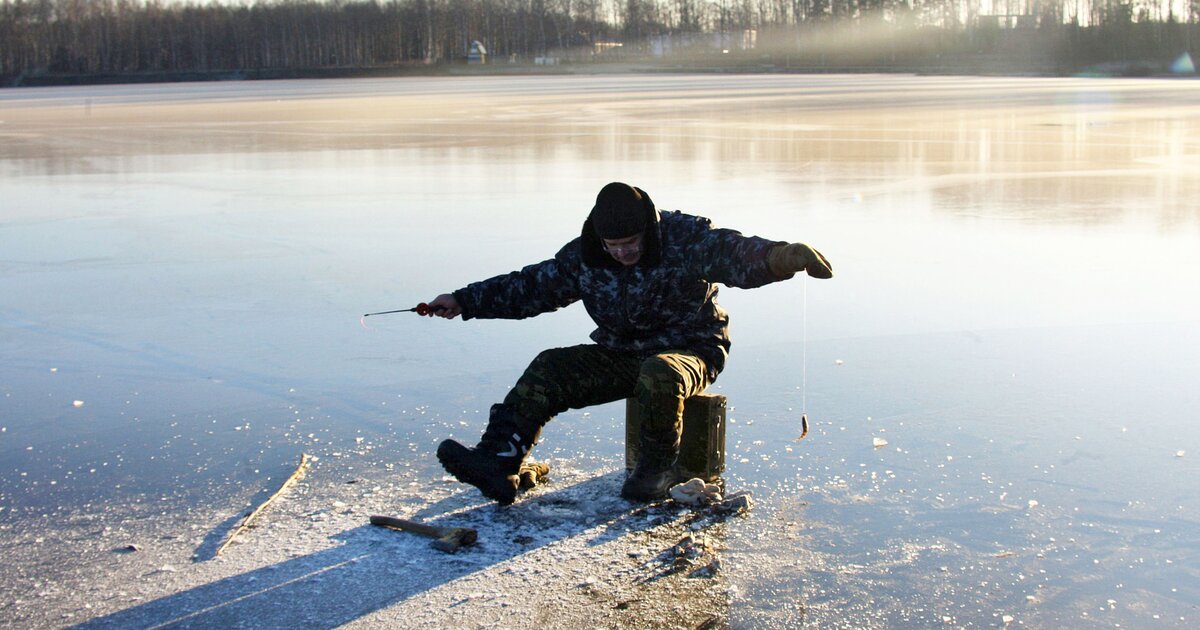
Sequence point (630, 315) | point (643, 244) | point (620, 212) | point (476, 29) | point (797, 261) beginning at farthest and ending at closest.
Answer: point (476, 29) < point (630, 315) < point (643, 244) < point (620, 212) < point (797, 261)

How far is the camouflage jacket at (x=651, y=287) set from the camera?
3.27m

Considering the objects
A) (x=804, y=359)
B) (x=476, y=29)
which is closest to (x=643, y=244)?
(x=804, y=359)

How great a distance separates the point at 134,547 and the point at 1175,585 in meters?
2.38

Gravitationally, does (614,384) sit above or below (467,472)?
above

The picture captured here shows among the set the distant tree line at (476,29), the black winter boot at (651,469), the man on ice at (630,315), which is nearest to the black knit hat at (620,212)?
the man on ice at (630,315)

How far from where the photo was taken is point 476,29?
10569 cm

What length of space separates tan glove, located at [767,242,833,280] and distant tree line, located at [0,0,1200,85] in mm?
78126

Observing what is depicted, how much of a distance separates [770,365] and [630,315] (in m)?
1.39

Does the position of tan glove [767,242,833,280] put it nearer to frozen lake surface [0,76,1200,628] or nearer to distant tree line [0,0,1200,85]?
frozen lake surface [0,76,1200,628]

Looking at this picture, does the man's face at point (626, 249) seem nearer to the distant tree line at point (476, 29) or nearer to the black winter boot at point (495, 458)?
the black winter boot at point (495, 458)

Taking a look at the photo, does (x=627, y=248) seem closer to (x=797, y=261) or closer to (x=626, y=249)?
(x=626, y=249)

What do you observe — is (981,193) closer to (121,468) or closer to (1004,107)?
(121,468)

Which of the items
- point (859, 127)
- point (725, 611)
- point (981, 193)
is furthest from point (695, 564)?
point (859, 127)

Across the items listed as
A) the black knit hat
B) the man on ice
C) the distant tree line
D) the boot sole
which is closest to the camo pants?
the man on ice
